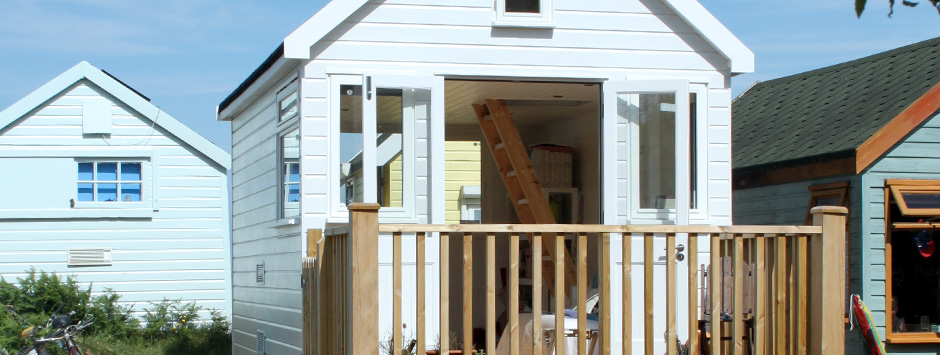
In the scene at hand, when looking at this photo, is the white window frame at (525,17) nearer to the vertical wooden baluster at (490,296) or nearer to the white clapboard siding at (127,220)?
the vertical wooden baluster at (490,296)

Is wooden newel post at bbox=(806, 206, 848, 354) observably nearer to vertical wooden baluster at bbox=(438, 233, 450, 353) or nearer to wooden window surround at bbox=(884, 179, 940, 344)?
vertical wooden baluster at bbox=(438, 233, 450, 353)

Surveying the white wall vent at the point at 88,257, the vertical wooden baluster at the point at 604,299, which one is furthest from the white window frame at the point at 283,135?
the white wall vent at the point at 88,257

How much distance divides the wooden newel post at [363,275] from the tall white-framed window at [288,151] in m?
3.07

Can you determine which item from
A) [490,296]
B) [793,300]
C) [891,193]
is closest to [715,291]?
[793,300]

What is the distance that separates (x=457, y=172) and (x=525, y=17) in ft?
31.3

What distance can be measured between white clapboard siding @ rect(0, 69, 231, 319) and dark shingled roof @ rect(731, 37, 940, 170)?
828cm

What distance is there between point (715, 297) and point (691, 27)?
3.44 m

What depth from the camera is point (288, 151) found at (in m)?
9.22

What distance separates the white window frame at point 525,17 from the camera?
868cm

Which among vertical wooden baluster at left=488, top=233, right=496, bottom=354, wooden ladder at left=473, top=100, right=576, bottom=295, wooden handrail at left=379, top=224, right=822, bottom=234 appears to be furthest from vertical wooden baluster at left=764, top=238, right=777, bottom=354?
wooden ladder at left=473, top=100, right=576, bottom=295

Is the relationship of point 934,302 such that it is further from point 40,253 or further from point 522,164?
point 40,253

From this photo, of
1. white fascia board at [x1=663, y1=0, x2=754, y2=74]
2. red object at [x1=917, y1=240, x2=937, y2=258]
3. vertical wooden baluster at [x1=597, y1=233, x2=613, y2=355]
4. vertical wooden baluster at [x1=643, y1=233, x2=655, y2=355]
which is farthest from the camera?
red object at [x1=917, y1=240, x2=937, y2=258]

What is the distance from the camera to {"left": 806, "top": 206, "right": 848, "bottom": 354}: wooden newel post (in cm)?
624

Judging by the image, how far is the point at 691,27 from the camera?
897cm
